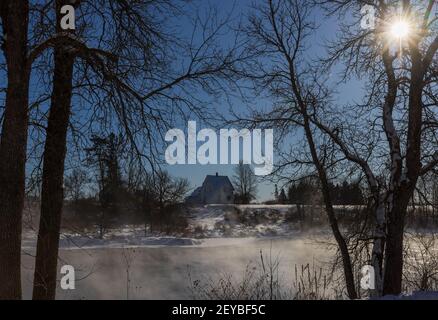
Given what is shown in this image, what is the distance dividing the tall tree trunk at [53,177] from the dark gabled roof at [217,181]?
1965 inches

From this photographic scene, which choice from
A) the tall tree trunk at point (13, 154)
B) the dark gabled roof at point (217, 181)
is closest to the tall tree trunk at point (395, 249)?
the tall tree trunk at point (13, 154)

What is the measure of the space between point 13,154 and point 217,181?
53612mm

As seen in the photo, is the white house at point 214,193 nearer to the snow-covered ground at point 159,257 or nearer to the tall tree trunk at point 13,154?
the snow-covered ground at point 159,257

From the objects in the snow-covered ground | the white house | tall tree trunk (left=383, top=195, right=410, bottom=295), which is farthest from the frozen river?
the white house

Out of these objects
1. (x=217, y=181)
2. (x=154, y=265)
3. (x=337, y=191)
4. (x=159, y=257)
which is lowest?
(x=154, y=265)

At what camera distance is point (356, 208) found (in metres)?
13.6

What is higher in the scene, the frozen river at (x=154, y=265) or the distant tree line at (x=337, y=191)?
the distant tree line at (x=337, y=191)

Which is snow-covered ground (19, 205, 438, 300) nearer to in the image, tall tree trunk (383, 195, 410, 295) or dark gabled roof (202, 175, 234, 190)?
tall tree trunk (383, 195, 410, 295)

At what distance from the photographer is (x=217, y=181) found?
5934cm

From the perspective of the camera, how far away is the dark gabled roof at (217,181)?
58.1 meters

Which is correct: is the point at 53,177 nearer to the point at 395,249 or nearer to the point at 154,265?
the point at 395,249

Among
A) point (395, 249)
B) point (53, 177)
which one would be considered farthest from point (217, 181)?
point (53, 177)

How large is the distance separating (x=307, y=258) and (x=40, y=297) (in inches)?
667

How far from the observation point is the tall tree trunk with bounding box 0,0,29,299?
584 cm
